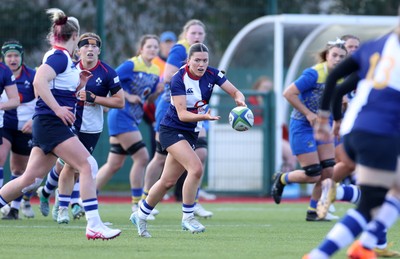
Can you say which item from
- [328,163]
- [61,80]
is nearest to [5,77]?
[61,80]

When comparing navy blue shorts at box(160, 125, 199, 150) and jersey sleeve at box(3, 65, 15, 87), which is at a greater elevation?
jersey sleeve at box(3, 65, 15, 87)

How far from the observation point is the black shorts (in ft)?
38.0

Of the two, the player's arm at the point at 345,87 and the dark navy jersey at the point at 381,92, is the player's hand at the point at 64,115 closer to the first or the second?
the player's arm at the point at 345,87

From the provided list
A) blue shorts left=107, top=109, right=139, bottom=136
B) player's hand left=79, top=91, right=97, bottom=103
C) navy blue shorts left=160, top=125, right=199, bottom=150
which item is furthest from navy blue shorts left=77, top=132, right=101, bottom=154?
blue shorts left=107, top=109, right=139, bottom=136

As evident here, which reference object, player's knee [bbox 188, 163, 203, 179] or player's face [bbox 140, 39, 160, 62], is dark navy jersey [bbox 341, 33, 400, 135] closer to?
player's knee [bbox 188, 163, 203, 179]

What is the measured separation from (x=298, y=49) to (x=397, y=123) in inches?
500

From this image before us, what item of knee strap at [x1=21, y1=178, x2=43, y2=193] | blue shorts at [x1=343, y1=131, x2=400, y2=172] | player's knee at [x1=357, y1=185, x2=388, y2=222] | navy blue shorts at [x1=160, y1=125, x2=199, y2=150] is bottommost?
knee strap at [x1=21, y1=178, x2=43, y2=193]

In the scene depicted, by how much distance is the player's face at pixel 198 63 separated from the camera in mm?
9211

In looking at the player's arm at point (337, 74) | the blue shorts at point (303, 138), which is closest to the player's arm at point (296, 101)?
the blue shorts at point (303, 138)

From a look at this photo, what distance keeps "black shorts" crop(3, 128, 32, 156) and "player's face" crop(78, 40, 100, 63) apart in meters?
1.94

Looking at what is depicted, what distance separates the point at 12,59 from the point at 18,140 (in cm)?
104

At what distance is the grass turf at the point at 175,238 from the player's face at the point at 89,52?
1.76m

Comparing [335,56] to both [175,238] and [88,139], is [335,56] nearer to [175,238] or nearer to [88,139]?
[88,139]

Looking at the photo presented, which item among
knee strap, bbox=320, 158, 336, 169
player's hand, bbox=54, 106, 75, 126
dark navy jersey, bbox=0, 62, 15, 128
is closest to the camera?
player's hand, bbox=54, 106, 75, 126
